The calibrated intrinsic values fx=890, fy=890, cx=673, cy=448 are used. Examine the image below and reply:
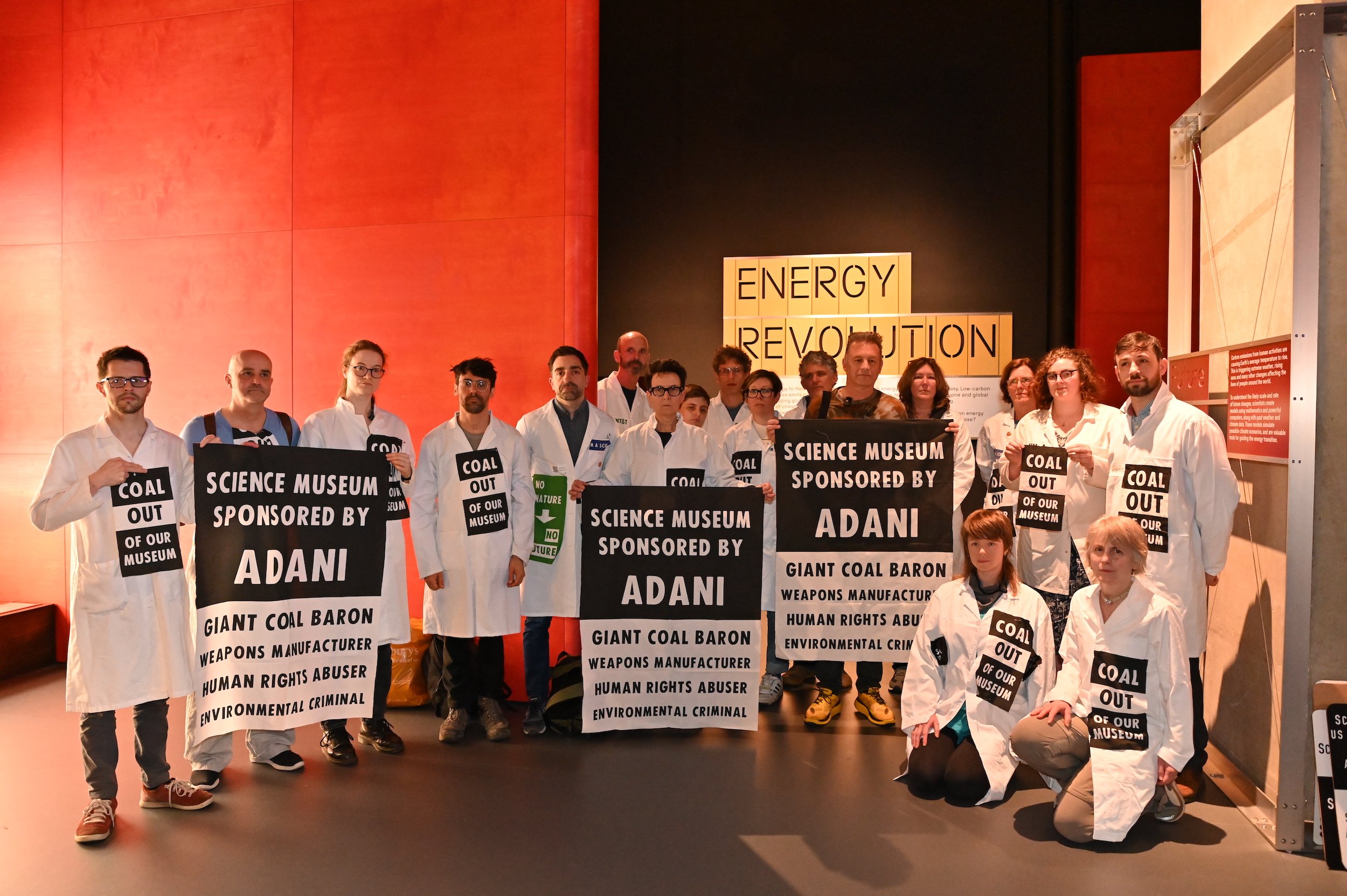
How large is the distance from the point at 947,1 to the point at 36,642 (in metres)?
7.57

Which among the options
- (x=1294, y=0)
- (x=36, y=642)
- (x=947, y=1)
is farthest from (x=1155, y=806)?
(x=36, y=642)

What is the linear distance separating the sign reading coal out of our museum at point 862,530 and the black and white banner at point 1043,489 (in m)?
0.34

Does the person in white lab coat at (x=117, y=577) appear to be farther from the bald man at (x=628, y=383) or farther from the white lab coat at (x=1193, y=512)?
the white lab coat at (x=1193, y=512)

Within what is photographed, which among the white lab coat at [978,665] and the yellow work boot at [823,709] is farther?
the yellow work boot at [823,709]

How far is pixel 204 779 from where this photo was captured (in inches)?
147

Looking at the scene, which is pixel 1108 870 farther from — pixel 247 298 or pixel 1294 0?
pixel 247 298

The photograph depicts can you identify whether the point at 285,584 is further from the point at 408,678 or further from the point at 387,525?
the point at 408,678

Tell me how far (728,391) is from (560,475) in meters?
1.23

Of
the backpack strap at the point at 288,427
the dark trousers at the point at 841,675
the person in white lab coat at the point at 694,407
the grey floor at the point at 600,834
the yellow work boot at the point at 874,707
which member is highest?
the person in white lab coat at the point at 694,407

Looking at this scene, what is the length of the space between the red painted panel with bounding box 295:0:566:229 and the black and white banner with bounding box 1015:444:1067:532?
9.66ft

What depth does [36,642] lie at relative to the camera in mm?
5766

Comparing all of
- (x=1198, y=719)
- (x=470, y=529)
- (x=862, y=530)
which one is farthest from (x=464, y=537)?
(x=1198, y=719)

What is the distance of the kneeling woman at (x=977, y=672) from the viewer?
361cm

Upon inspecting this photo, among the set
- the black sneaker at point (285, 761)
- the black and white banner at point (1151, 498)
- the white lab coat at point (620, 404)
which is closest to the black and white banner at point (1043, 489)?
the black and white banner at point (1151, 498)
